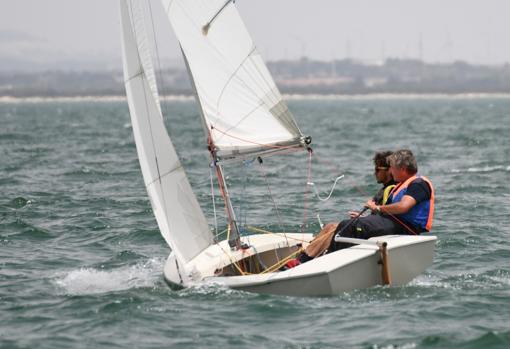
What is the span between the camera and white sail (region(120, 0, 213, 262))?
11344 mm

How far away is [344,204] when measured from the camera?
19094mm

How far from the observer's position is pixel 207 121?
37.8 ft

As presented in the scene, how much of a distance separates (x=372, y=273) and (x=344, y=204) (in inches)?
332

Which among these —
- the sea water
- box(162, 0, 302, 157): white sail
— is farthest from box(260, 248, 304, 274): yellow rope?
box(162, 0, 302, 157): white sail

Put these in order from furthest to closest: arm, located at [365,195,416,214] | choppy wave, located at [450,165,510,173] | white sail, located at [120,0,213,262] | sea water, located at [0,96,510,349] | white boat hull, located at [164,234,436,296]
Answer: choppy wave, located at [450,165,510,173] → white sail, located at [120,0,213,262] → arm, located at [365,195,416,214] → white boat hull, located at [164,234,436,296] → sea water, located at [0,96,510,349]

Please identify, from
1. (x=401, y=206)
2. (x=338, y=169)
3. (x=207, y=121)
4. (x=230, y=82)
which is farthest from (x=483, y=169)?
(x=207, y=121)

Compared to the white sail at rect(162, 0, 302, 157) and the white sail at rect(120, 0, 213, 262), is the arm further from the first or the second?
the white sail at rect(120, 0, 213, 262)

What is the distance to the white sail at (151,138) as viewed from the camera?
37.2ft

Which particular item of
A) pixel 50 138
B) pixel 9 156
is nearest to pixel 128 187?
pixel 9 156

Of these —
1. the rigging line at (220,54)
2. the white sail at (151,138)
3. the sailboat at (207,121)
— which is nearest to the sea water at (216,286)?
the sailboat at (207,121)

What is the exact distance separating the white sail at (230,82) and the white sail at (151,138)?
1.48 feet

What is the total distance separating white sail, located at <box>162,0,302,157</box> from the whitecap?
1847mm

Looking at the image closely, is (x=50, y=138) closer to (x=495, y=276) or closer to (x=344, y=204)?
(x=344, y=204)

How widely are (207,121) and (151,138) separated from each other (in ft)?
2.08
